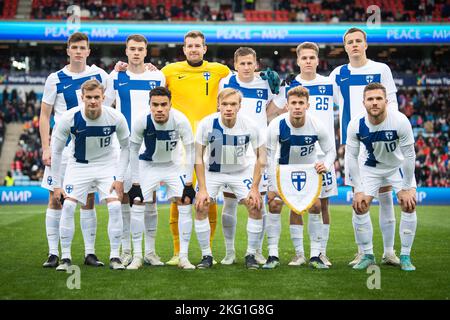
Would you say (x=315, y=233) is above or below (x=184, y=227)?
below

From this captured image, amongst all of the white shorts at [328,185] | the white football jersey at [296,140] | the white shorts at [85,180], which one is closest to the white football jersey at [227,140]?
the white football jersey at [296,140]

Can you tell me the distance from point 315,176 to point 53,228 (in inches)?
113

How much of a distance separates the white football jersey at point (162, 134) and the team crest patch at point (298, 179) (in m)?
1.13

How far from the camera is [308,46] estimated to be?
25.1 feet

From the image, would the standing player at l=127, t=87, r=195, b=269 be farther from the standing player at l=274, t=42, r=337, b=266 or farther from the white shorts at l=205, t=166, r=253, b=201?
the standing player at l=274, t=42, r=337, b=266

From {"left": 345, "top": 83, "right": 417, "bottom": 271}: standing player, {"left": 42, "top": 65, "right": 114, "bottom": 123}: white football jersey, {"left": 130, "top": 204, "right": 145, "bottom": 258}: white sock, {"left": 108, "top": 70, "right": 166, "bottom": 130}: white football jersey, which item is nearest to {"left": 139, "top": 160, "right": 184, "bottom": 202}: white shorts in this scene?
{"left": 130, "top": 204, "right": 145, "bottom": 258}: white sock

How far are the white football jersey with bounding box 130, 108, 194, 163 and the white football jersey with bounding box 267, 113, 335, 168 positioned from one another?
892 mm

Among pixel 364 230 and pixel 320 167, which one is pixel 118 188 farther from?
pixel 364 230

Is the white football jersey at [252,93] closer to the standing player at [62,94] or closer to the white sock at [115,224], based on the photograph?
the standing player at [62,94]

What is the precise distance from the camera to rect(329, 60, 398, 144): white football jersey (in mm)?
7871

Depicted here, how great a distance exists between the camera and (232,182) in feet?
23.5

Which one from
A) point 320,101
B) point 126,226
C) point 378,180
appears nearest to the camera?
point 378,180

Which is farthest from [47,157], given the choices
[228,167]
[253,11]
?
[253,11]

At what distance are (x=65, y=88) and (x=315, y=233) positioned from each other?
126 inches
